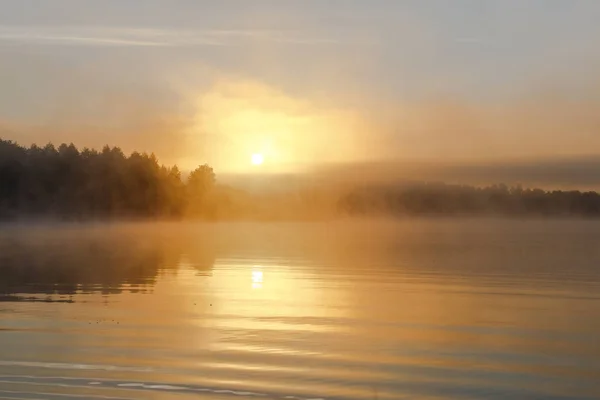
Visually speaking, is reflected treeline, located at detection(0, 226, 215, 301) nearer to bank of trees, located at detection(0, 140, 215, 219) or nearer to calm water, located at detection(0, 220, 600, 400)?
calm water, located at detection(0, 220, 600, 400)

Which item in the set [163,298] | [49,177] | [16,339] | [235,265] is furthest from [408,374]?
[49,177]

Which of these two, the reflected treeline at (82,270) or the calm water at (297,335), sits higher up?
the reflected treeline at (82,270)


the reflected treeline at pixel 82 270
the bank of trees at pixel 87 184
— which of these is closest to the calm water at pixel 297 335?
the reflected treeline at pixel 82 270

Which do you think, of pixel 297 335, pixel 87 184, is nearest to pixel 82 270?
pixel 297 335

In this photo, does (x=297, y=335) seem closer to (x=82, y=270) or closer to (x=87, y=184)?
(x=82, y=270)

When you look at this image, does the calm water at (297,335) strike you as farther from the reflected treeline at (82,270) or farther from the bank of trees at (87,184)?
the bank of trees at (87,184)

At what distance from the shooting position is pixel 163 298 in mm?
20859

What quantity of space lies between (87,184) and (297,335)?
313 ft

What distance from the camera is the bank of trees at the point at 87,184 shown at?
97.3m

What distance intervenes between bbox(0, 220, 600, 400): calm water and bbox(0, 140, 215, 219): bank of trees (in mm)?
72349

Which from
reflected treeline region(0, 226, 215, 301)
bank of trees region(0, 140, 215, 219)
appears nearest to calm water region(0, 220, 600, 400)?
reflected treeline region(0, 226, 215, 301)

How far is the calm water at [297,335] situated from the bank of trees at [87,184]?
7235 cm

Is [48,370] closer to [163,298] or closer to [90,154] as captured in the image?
[163,298]

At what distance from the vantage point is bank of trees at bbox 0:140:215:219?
319 ft
